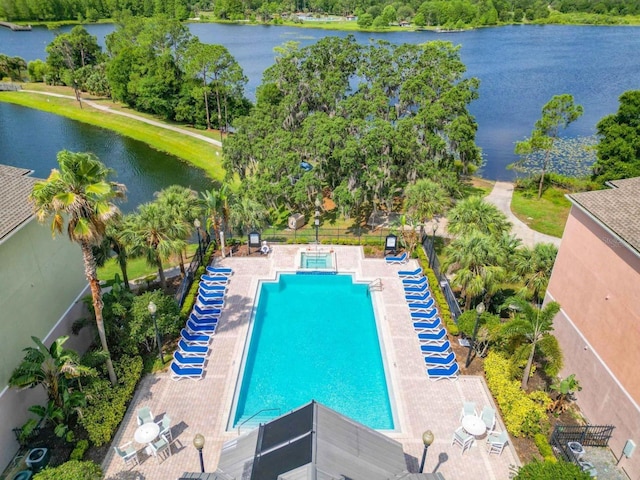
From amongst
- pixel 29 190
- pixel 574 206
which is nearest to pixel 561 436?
Answer: pixel 574 206

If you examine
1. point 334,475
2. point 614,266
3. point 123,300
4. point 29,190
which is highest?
point 29,190

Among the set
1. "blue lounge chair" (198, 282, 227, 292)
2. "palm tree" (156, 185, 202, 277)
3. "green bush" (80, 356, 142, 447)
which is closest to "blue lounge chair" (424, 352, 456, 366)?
"blue lounge chair" (198, 282, 227, 292)

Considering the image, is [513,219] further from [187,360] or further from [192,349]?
[187,360]

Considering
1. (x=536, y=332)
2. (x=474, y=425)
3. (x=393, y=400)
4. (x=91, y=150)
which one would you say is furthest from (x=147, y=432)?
(x=91, y=150)

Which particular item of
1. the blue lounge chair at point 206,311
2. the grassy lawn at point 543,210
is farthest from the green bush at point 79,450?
the grassy lawn at point 543,210

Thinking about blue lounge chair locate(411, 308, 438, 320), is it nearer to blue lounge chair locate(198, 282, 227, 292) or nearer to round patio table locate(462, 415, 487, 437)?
round patio table locate(462, 415, 487, 437)

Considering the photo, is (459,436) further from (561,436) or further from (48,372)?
(48,372)
